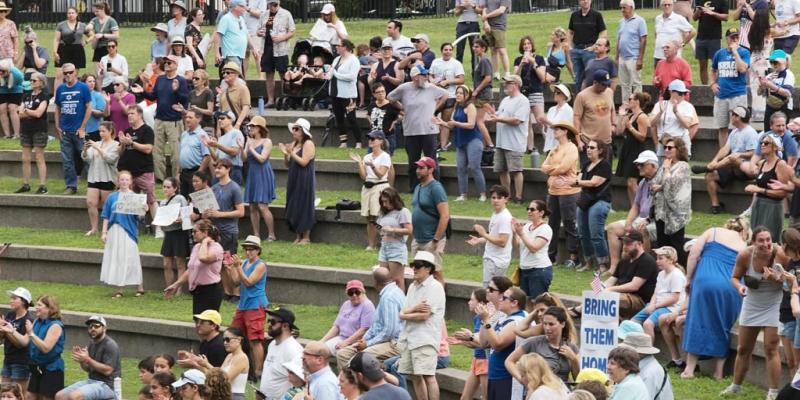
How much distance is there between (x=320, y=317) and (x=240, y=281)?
1.75 meters

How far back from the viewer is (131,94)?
25.7m

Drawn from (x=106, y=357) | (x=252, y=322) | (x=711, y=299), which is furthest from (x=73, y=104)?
(x=711, y=299)

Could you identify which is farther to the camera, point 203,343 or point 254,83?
point 254,83

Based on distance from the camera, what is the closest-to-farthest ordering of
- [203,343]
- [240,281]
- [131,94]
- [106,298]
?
[203,343]
[240,281]
[106,298]
[131,94]

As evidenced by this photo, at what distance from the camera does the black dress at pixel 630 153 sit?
21.1 metres

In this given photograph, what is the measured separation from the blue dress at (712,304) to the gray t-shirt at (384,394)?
4.36m

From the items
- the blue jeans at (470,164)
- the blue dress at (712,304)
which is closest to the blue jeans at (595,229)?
the blue dress at (712,304)

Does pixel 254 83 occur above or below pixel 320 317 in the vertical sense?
above

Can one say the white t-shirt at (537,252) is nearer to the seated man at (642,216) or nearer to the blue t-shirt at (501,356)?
the seated man at (642,216)

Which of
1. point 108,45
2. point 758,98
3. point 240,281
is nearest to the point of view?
point 240,281

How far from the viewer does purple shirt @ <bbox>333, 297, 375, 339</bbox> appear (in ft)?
57.3

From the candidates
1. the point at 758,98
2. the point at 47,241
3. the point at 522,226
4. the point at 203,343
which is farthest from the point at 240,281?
the point at 758,98

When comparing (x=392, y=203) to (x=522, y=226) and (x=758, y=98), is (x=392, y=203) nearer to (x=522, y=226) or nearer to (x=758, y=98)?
(x=522, y=226)

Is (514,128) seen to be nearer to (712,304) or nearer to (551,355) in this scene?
(712,304)
